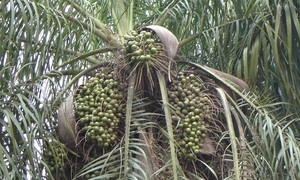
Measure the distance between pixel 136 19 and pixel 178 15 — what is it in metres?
0.52

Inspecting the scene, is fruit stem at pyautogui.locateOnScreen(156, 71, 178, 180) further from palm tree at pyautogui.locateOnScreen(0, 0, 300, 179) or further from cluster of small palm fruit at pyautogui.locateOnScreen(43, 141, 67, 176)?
cluster of small palm fruit at pyautogui.locateOnScreen(43, 141, 67, 176)

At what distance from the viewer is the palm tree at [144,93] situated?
330cm

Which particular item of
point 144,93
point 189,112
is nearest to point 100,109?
point 144,93

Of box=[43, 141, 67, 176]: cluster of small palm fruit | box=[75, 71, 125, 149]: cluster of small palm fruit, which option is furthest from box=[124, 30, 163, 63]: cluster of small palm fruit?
box=[43, 141, 67, 176]: cluster of small palm fruit

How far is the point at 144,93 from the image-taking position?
141 inches

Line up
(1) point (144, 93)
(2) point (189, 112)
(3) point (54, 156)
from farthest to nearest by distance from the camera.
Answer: (1) point (144, 93) → (2) point (189, 112) → (3) point (54, 156)

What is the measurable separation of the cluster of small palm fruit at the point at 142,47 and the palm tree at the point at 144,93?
2 centimetres

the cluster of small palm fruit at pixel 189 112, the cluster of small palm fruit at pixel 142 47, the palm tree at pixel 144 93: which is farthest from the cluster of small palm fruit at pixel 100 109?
the cluster of small palm fruit at pixel 189 112

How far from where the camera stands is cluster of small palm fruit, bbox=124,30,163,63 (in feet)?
11.6

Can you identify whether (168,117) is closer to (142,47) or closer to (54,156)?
(142,47)

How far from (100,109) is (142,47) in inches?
13.6

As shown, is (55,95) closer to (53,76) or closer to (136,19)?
(53,76)

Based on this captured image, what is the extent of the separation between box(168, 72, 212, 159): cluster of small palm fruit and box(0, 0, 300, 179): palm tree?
0.01m

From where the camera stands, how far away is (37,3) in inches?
143
